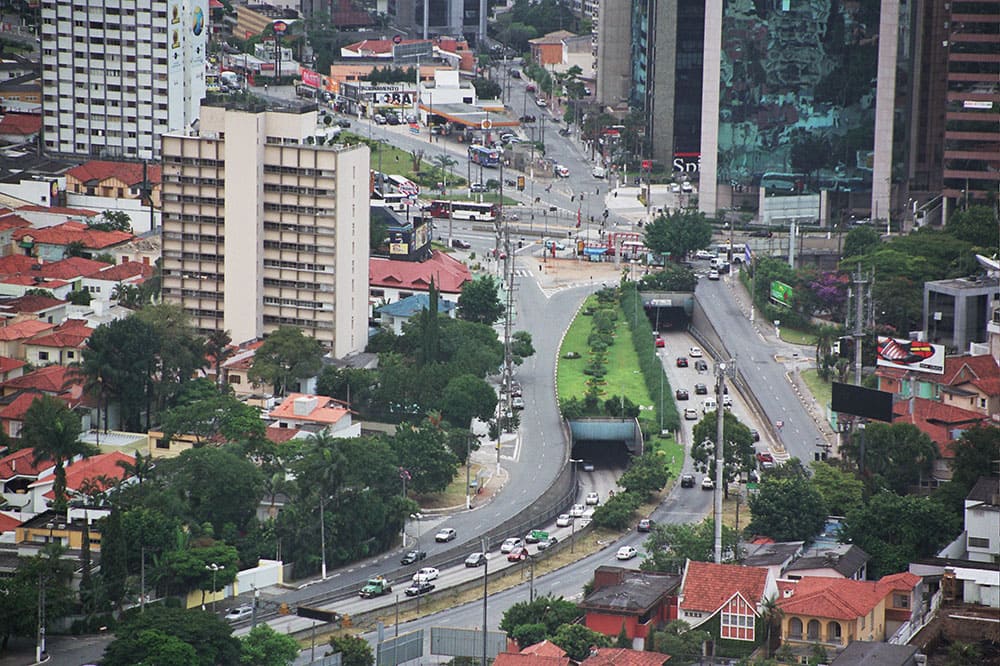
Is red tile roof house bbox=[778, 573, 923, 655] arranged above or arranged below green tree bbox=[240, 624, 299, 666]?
above

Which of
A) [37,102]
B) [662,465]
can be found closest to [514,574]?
[662,465]

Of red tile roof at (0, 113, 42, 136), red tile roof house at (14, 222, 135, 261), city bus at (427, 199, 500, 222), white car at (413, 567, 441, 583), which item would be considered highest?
red tile roof at (0, 113, 42, 136)

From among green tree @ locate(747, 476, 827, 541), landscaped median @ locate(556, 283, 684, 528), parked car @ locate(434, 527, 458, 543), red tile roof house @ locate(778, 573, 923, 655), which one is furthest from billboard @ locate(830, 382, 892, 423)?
red tile roof house @ locate(778, 573, 923, 655)

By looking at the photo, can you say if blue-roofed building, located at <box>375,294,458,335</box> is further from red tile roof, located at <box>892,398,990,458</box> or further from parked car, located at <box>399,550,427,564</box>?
red tile roof, located at <box>892,398,990,458</box>

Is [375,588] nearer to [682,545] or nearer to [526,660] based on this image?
[682,545]

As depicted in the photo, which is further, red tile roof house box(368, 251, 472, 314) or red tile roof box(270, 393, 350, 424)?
red tile roof house box(368, 251, 472, 314)

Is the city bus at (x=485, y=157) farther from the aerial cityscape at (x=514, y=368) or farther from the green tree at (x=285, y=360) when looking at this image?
the green tree at (x=285, y=360)

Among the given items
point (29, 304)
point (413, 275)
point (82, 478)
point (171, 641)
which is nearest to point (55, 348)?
point (29, 304)
